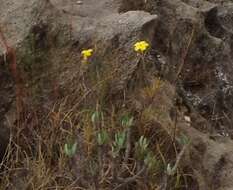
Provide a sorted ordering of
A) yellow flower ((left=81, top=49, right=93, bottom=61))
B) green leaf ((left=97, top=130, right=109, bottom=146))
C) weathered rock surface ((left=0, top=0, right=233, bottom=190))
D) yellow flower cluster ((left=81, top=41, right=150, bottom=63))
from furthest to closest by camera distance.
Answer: weathered rock surface ((left=0, top=0, right=233, bottom=190))
yellow flower ((left=81, top=49, right=93, bottom=61))
yellow flower cluster ((left=81, top=41, right=150, bottom=63))
green leaf ((left=97, top=130, right=109, bottom=146))

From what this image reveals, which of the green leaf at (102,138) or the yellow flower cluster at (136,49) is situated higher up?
the yellow flower cluster at (136,49)

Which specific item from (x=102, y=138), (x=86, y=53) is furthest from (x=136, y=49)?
(x=102, y=138)

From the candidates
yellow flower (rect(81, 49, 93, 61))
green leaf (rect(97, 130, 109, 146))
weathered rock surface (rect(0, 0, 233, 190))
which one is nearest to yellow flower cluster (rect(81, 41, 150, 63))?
yellow flower (rect(81, 49, 93, 61))

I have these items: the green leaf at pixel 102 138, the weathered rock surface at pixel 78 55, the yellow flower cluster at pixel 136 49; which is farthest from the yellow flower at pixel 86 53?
the green leaf at pixel 102 138

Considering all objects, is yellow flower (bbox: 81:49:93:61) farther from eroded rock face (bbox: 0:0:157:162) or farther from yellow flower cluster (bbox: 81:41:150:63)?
eroded rock face (bbox: 0:0:157:162)

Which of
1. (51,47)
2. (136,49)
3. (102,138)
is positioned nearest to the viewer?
(102,138)

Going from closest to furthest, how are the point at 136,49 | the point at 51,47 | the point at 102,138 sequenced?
the point at 102,138 < the point at 136,49 < the point at 51,47

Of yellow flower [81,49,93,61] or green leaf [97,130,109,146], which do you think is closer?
green leaf [97,130,109,146]

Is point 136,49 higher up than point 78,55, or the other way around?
point 136,49

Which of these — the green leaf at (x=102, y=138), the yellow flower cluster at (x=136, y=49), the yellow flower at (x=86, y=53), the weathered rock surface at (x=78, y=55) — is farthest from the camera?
the weathered rock surface at (x=78, y=55)

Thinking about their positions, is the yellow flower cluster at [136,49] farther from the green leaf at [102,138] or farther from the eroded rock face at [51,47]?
the green leaf at [102,138]

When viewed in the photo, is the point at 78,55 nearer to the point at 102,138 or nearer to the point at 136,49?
the point at 136,49

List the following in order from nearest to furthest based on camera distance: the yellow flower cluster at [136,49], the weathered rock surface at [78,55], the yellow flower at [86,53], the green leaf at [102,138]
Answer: the green leaf at [102,138] < the yellow flower cluster at [136,49] < the yellow flower at [86,53] < the weathered rock surface at [78,55]

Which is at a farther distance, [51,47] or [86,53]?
[51,47]
